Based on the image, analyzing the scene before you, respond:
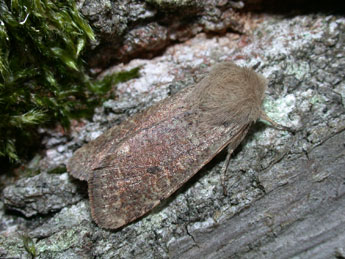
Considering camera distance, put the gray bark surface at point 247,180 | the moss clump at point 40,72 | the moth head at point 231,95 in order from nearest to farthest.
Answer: the gray bark surface at point 247,180 < the moss clump at point 40,72 < the moth head at point 231,95

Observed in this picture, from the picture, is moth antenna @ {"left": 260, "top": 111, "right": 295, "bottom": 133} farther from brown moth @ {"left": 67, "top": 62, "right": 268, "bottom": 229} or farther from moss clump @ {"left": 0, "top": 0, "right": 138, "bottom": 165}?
moss clump @ {"left": 0, "top": 0, "right": 138, "bottom": 165}

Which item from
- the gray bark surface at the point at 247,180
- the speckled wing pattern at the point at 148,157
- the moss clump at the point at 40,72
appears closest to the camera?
the gray bark surface at the point at 247,180

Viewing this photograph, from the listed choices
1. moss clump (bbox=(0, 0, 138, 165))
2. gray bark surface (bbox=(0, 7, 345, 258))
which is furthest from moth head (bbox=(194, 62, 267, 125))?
moss clump (bbox=(0, 0, 138, 165))

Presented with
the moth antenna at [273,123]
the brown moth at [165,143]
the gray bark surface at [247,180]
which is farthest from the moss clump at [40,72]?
the moth antenna at [273,123]

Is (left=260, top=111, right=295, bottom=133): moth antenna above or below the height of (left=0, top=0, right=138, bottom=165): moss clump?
below

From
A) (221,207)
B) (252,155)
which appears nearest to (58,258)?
(221,207)

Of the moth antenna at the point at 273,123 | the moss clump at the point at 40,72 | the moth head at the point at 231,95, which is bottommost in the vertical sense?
the moth antenna at the point at 273,123

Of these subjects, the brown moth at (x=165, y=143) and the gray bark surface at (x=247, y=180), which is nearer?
the gray bark surface at (x=247, y=180)

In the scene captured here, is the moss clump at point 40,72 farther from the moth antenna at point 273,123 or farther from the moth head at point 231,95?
A: the moth antenna at point 273,123
